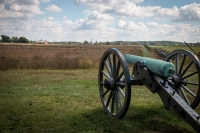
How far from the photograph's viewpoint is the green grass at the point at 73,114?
4.83 metres

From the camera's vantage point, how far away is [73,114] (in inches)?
228

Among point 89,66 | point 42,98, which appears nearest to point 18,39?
point 89,66

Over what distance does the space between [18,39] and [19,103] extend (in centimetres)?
10370

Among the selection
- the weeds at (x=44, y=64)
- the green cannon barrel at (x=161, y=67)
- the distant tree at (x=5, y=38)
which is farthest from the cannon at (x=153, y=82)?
the distant tree at (x=5, y=38)

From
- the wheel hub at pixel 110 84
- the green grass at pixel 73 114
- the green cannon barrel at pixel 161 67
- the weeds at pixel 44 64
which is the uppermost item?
the green cannon barrel at pixel 161 67

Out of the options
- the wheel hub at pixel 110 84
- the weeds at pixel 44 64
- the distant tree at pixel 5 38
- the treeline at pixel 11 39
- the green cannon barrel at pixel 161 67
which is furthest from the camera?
the treeline at pixel 11 39

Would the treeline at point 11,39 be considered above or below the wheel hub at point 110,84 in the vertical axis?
above

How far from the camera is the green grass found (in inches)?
190

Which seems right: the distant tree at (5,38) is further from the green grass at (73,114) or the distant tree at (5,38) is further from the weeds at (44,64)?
the green grass at (73,114)

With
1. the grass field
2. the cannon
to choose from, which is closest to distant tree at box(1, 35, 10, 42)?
the grass field

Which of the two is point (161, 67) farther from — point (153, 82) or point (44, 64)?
point (44, 64)

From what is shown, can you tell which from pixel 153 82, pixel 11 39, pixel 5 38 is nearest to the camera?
pixel 153 82

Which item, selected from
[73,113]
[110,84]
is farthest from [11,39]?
[110,84]

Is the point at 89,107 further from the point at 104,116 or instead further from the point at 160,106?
the point at 160,106
